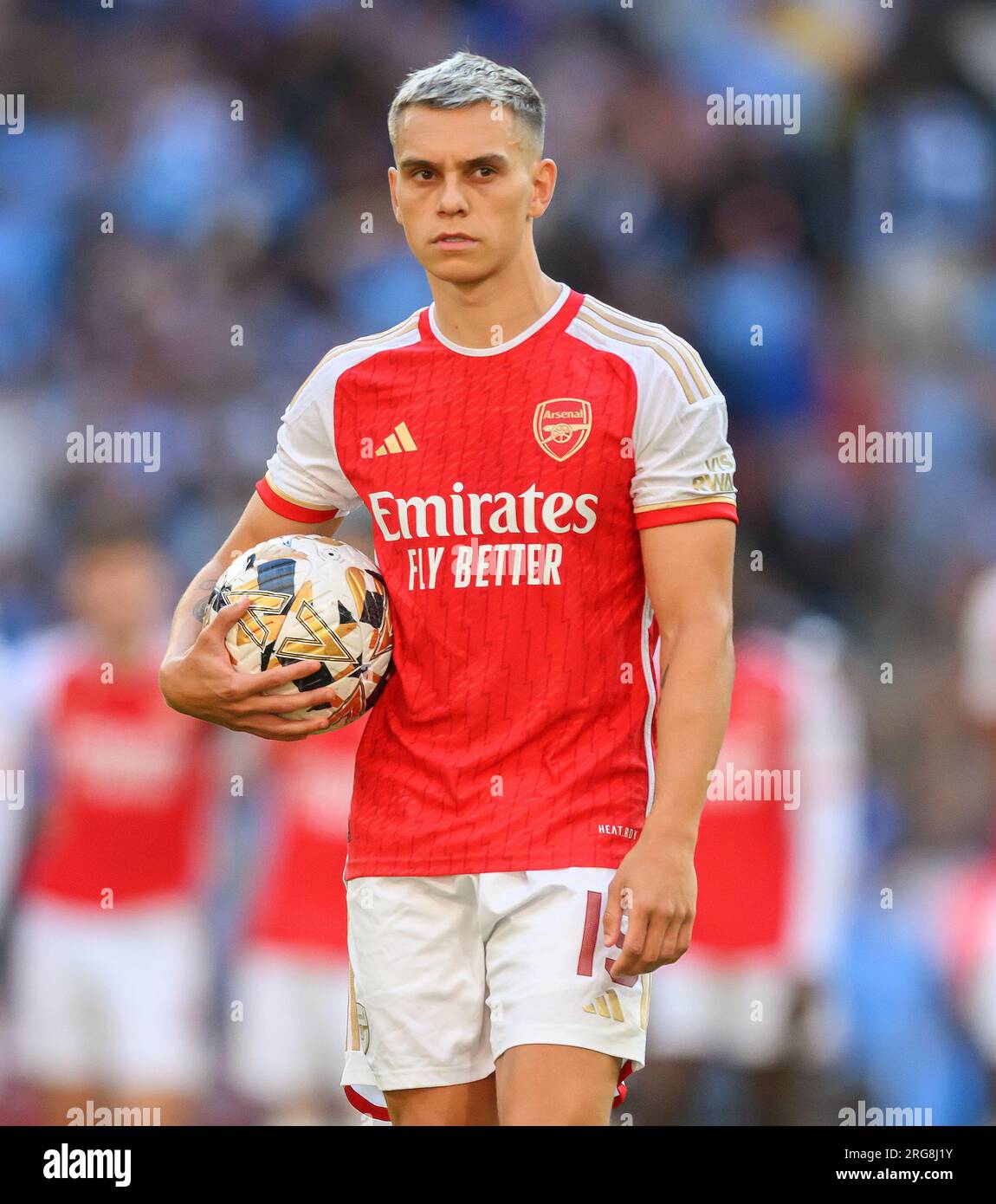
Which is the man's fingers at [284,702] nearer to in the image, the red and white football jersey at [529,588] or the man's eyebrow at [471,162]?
the red and white football jersey at [529,588]

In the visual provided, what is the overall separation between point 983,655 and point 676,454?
3.84 m

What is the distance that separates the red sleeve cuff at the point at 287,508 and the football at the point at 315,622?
0.24 m

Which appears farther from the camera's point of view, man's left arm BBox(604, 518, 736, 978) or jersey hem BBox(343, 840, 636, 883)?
jersey hem BBox(343, 840, 636, 883)

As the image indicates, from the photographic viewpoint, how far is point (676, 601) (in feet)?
11.2

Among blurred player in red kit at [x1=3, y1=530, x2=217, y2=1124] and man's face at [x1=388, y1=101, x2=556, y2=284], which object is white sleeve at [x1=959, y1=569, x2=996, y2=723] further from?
man's face at [x1=388, y1=101, x2=556, y2=284]

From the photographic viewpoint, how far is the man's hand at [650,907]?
3203 mm

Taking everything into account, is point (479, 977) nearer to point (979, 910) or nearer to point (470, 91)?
point (470, 91)

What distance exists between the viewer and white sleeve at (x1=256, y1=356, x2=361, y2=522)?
12.3 feet

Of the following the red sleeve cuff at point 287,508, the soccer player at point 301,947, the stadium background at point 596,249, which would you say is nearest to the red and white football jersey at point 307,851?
the soccer player at point 301,947

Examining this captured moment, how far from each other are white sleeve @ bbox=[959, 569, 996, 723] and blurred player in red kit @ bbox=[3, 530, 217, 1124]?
9.50 ft

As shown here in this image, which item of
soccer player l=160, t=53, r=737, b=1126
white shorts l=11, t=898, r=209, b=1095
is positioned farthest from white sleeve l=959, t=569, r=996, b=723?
soccer player l=160, t=53, r=737, b=1126

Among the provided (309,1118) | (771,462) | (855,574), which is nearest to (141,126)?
(771,462)

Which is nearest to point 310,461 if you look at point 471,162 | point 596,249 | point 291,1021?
point 471,162

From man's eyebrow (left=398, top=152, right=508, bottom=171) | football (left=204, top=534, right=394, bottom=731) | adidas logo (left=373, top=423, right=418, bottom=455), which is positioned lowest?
football (left=204, top=534, right=394, bottom=731)
